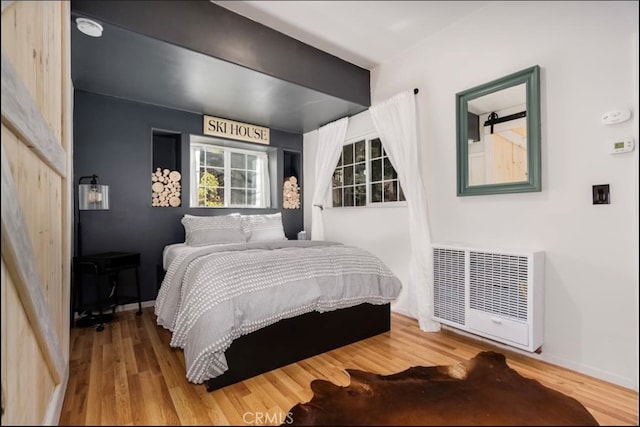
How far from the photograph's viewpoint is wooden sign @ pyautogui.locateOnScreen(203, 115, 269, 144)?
3557mm

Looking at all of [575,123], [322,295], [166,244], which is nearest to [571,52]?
[575,123]

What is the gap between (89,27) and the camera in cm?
189

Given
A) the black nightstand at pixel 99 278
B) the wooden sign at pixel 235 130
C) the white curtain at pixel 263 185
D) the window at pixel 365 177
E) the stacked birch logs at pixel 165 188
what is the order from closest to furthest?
the black nightstand at pixel 99 278
the window at pixel 365 177
the stacked birch logs at pixel 165 188
the wooden sign at pixel 235 130
the white curtain at pixel 263 185

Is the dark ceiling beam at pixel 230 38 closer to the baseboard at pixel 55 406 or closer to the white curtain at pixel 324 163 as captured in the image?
the white curtain at pixel 324 163

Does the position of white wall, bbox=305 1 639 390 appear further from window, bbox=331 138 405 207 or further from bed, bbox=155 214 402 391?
bed, bbox=155 214 402 391

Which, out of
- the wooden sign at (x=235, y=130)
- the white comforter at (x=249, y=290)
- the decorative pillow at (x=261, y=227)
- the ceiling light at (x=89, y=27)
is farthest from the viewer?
the wooden sign at (x=235, y=130)

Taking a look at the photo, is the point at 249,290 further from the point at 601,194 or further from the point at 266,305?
the point at 601,194

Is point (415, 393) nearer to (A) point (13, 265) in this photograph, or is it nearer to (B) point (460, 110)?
(A) point (13, 265)

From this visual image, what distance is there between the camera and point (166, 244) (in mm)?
3311

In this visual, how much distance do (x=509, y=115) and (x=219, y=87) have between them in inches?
96.0
